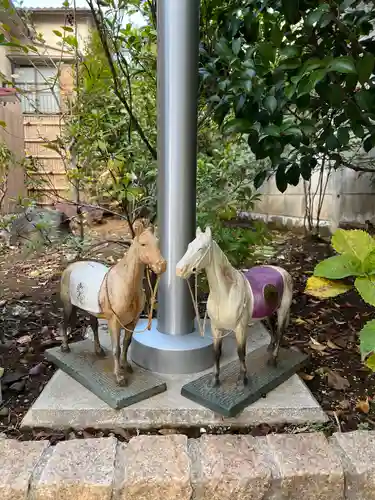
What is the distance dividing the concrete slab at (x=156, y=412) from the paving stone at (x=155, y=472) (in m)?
0.18

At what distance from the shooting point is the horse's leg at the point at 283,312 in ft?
4.78

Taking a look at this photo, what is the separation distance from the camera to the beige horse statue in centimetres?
127

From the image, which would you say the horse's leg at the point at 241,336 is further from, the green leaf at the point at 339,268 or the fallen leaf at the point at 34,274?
the fallen leaf at the point at 34,274

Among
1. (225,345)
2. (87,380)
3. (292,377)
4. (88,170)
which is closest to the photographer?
(87,380)

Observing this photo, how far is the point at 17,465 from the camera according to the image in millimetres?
1078

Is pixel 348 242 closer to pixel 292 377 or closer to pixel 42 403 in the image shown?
pixel 292 377

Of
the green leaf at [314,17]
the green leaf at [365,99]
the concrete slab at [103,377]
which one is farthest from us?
the concrete slab at [103,377]

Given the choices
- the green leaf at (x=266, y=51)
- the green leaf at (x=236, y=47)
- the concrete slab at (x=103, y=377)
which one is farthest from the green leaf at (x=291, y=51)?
the concrete slab at (x=103, y=377)

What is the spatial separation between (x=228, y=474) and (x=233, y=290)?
492 millimetres

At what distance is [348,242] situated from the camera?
1582 millimetres

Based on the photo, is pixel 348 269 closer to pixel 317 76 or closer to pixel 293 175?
pixel 293 175

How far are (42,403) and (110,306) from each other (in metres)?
0.37

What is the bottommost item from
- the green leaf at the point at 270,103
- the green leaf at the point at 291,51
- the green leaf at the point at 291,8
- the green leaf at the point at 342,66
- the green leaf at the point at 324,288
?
the green leaf at the point at 324,288

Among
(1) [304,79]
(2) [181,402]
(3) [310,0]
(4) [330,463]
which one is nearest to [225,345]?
(2) [181,402]
